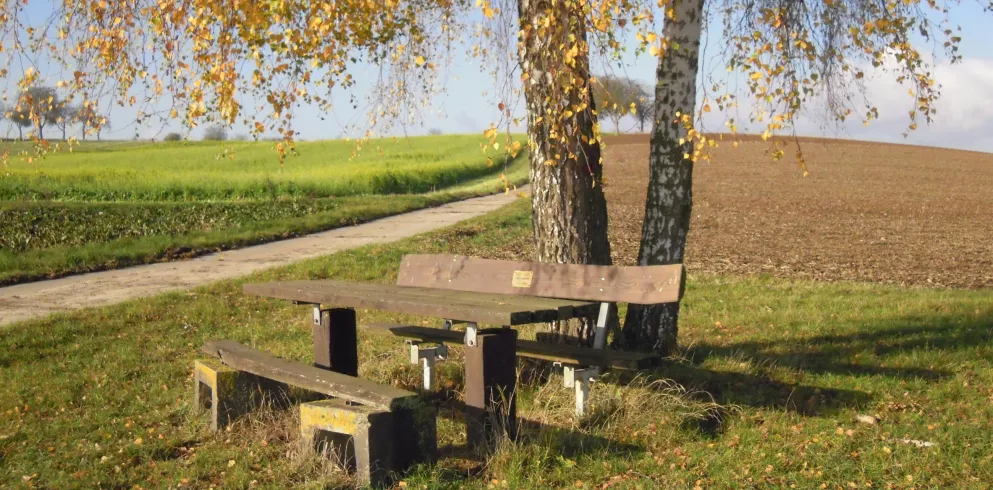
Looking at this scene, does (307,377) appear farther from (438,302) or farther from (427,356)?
(427,356)

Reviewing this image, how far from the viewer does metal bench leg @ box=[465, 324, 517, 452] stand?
4.78 meters

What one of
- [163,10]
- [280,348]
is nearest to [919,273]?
[280,348]

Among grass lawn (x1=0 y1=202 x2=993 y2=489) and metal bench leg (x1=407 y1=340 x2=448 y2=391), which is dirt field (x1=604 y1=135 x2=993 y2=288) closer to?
grass lawn (x1=0 y1=202 x2=993 y2=489)

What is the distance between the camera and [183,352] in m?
8.12

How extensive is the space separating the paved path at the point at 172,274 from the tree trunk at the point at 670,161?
659 centimetres

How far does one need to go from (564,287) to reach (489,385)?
3.16 feet

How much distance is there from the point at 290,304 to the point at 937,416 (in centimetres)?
683

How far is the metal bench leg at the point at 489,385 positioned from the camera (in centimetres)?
478

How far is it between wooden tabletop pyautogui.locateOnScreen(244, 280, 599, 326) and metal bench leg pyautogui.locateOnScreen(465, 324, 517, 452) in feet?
0.58

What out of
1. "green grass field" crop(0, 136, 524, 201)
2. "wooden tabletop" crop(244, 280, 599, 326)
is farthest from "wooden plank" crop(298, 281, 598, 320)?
"green grass field" crop(0, 136, 524, 201)

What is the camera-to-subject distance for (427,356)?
6.11 m

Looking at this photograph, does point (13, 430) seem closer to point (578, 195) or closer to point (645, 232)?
point (578, 195)

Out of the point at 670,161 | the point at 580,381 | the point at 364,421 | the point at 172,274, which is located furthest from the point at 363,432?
the point at 172,274

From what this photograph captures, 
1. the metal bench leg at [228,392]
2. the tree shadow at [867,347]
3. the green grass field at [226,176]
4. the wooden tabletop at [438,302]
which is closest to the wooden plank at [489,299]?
the wooden tabletop at [438,302]
